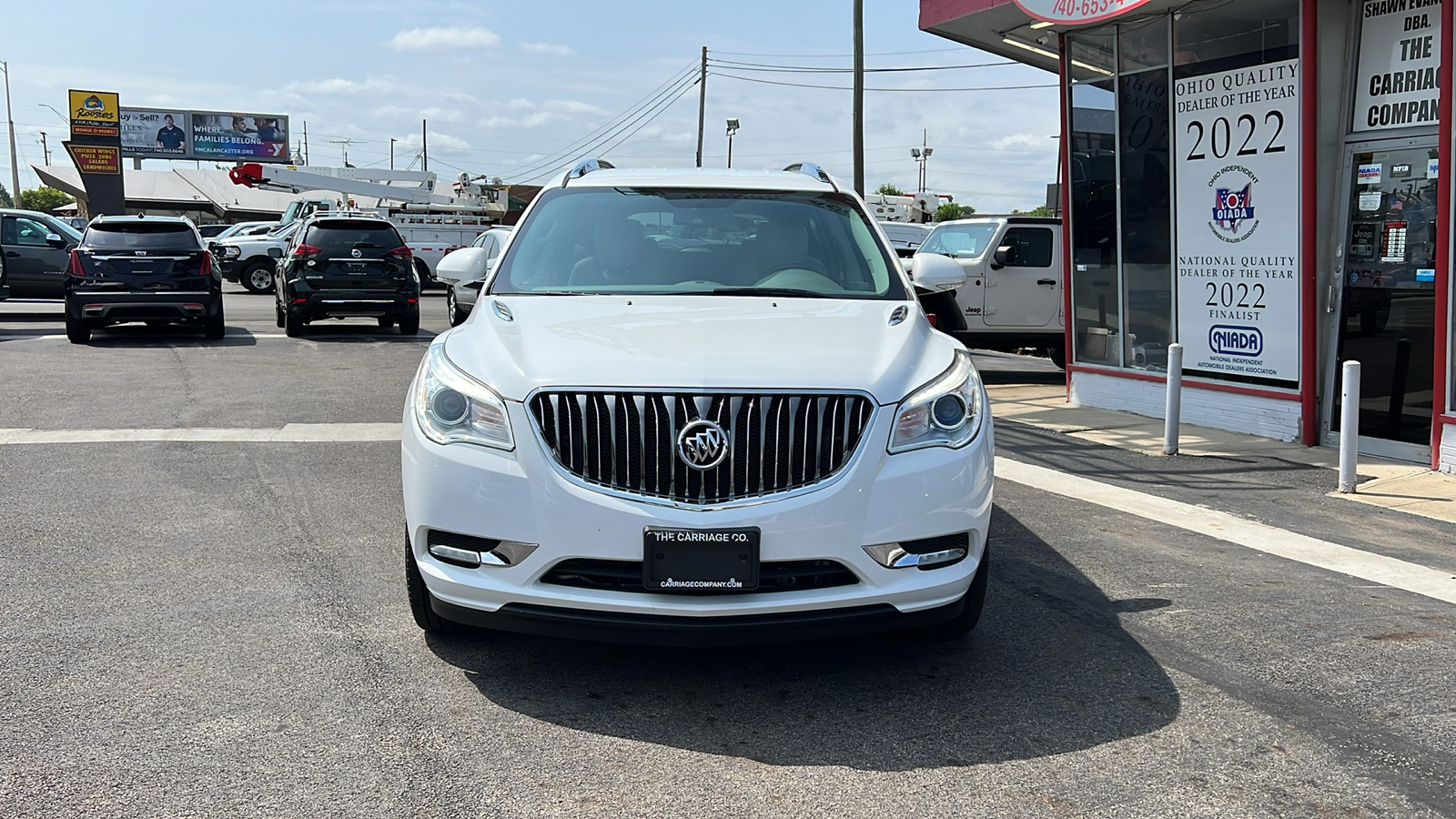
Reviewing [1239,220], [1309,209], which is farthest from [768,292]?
[1239,220]

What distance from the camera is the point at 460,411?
157 inches

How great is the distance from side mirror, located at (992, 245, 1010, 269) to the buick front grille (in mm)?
11980

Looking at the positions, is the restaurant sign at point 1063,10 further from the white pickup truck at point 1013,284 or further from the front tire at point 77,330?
the front tire at point 77,330

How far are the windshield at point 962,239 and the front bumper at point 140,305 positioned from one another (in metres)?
9.52

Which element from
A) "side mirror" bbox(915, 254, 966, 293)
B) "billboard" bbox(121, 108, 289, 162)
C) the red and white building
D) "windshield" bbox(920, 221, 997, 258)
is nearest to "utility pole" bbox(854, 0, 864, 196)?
"windshield" bbox(920, 221, 997, 258)

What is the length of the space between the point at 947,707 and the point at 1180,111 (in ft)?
27.6

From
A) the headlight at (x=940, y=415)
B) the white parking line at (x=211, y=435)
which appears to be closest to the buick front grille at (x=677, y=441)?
the headlight at (x=940, y=415)

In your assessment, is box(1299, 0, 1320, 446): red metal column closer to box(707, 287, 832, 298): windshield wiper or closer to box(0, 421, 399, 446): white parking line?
box(707, 287, 832, 298): windshield wiper

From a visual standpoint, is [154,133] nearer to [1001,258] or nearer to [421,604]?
[1001,258]

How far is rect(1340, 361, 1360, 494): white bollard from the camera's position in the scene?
7.62 m

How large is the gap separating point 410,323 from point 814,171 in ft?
44.3

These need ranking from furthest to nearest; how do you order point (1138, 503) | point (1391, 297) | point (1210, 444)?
point (1210, 444)
point (1391, 297)
point (1138, 503)

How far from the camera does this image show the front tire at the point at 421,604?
4.22 metres

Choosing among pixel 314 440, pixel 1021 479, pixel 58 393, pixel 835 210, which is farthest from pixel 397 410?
pixel 835 210
